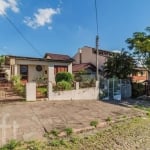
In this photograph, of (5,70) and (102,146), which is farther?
(5,70)

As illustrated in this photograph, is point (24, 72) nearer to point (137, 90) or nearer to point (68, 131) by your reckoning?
point (137, 90)

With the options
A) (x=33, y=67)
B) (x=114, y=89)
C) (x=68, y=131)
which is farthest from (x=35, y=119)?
(x=33, y=67)

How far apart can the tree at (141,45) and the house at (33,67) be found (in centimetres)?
706

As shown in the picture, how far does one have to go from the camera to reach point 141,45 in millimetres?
20422

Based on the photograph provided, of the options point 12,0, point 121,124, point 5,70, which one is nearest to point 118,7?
point 12,0

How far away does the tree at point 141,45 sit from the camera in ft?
66.4

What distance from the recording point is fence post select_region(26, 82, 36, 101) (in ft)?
45.2

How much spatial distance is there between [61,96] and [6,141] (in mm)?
9068

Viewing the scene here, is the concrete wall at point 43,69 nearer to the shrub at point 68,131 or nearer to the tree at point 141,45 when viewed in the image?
the tree at point 141,45

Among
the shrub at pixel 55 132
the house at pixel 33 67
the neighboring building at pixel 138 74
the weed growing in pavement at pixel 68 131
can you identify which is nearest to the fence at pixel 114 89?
the neighboring building at pixel 138 74

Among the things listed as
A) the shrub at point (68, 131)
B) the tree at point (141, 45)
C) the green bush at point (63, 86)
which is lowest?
the shrub at point (68, 131)

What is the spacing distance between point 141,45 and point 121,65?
137 inches

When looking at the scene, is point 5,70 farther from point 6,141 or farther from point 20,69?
point 6,141

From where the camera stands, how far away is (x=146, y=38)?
68.4ft
